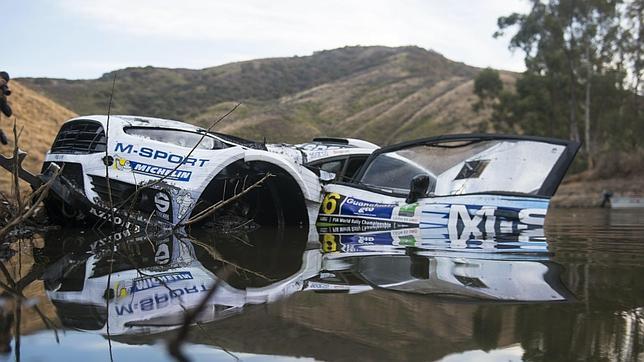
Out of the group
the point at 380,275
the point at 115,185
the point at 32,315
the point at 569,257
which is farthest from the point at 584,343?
the point at 115,185

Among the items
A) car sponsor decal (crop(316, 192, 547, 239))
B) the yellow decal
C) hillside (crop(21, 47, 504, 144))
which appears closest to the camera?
the yellow decal

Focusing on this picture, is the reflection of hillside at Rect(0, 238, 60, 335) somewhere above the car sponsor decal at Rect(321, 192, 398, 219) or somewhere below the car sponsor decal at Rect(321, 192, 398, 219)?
below

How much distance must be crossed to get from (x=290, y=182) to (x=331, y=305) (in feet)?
15.5

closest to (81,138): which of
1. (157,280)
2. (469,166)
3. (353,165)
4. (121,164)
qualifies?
(121,164)

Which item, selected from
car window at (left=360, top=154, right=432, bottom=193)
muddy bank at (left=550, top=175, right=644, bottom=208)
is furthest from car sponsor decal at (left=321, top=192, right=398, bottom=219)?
muddy bank at (left=550, top=175, right=644, bottom=208)

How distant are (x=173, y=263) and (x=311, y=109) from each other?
65689 millimetres

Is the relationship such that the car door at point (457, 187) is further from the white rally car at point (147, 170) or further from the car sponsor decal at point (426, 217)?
the white rally car at point (147, 170)

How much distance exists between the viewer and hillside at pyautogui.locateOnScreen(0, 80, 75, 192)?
20656 mm

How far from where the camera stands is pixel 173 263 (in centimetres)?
390

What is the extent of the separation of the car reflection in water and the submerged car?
50.3 inches

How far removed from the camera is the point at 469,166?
25.2ft

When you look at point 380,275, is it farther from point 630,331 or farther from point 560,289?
point 630,331

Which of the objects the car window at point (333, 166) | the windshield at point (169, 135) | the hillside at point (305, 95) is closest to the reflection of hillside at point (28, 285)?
the windshield at point (169, 135)

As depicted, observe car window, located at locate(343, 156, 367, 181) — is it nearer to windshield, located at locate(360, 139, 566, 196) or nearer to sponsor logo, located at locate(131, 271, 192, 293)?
windshield, located at locate(360, 139, 566, 196)
